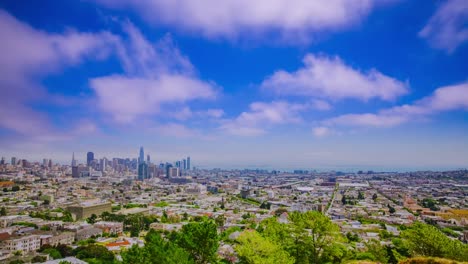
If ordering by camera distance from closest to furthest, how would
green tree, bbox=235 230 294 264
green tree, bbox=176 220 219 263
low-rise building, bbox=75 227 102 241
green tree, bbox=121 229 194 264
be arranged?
green tree, bbox=121 229 194 264
green tree, bbox=235 230 294 264
green tree, bbox=176 220 219 263
low-rise building, bbox=75 227 102 241

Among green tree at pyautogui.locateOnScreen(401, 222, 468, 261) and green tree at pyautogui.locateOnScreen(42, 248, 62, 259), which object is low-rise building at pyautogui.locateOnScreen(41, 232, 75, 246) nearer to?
green tree at pyautogui.locateOnScreen(42, 248, 62, 259)

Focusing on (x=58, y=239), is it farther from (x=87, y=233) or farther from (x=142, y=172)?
(x=142, y=172)

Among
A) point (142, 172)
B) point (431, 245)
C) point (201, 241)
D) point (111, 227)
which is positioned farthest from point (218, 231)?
point (142, 172)

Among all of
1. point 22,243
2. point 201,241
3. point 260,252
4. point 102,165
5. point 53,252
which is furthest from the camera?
point 102,165

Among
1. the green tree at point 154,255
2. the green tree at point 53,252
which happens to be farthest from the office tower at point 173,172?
the green tree at point 154,255

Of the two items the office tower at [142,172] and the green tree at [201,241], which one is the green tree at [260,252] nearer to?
the green tree at [201,241]

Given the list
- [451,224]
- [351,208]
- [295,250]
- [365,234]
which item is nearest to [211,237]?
[295,250]

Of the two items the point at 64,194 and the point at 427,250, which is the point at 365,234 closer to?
the point at 427,250

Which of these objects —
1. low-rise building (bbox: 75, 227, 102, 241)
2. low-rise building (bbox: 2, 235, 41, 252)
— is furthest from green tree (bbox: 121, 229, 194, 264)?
low-rise building (bbox: 75, 227, 102, 241)

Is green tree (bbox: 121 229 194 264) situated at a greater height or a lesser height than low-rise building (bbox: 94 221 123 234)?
greater
